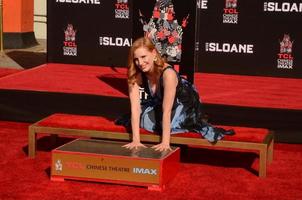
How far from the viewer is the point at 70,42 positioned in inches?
439

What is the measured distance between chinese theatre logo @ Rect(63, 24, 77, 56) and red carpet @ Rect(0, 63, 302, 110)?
0.98 ft

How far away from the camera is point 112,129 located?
6.04 meters

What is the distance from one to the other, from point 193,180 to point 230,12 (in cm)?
518

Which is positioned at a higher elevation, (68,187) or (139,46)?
(139,46)

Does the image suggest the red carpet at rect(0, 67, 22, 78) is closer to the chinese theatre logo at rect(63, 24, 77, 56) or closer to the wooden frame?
the chinese theatre logo at rect(63, 24, 77, 56)

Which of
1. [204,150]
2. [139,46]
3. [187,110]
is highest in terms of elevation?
[139,46]

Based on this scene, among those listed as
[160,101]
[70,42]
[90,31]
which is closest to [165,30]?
[160,101]

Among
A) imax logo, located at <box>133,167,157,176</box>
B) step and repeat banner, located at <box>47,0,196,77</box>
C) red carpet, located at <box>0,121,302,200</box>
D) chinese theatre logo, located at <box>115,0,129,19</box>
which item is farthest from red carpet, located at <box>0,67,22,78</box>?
imax logo, located at <box>133,167,157,176</box>

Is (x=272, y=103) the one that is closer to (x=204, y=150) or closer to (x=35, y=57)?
(x=204, y=150)

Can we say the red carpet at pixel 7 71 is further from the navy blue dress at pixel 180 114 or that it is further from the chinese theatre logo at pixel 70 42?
the navy blue dress at pixel 180 114

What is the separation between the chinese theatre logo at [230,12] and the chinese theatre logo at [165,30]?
8.71 feet

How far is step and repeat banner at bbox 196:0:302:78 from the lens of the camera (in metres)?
10.1

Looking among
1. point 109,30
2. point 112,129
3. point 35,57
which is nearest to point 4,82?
point 109,30

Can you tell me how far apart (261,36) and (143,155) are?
546 cm
